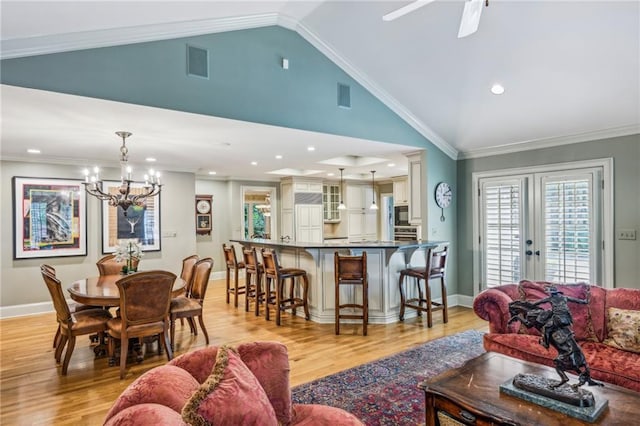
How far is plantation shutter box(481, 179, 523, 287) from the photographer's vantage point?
5.36 meters

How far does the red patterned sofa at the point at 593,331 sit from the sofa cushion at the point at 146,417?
272cm

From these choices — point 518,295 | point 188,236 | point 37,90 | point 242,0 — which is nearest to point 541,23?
point 518,295

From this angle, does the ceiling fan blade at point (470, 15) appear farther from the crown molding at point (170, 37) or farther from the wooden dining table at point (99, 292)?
the wooden dining table at point (99, 292)

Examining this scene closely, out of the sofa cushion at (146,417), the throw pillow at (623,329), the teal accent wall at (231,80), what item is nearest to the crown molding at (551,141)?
the teal accent wall at (231,80)

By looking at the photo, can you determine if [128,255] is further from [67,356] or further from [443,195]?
[443,195]

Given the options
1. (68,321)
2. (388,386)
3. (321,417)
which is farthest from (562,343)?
(68,321)

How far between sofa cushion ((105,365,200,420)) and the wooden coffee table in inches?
52.7

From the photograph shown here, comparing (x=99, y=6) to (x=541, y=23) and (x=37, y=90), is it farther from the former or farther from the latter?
(x=541, y=23)

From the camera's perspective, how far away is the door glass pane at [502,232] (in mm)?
5375

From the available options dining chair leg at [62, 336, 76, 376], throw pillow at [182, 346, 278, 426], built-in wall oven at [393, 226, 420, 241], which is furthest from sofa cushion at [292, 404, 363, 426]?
built-in wall oven at [393, 226, 420, 241]

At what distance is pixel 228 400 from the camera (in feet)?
4.33

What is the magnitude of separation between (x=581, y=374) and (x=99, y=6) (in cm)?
377

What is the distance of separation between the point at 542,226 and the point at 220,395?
513 cm

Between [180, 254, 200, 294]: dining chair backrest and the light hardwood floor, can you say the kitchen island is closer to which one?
the light hardwood floor
